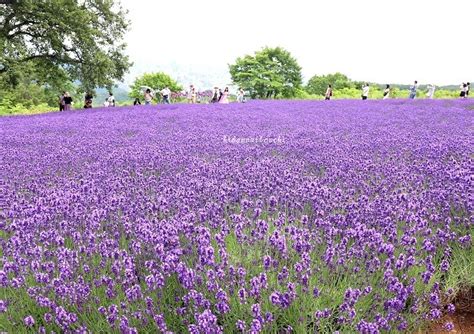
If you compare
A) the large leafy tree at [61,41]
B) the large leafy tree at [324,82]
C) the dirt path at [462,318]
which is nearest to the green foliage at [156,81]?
the large leafy tree at [324,82]

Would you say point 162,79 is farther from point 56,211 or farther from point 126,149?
point 56,211

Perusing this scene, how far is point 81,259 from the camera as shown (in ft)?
9.77

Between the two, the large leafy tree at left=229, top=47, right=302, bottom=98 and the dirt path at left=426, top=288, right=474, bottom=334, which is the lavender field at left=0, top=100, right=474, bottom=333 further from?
the large leafy tree at left=229, top=47, right=302, bottom=98

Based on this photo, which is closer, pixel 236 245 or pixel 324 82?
pixel 236 245

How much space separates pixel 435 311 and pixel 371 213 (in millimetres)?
1201

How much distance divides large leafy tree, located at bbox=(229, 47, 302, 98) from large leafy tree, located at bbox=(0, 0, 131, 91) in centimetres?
2341

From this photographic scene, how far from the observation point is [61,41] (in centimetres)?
2108

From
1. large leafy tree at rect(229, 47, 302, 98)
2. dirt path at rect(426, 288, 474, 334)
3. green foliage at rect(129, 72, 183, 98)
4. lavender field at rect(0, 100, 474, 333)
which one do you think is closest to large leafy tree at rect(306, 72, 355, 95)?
large leafy tree at rect(229, 47, 302, 98)

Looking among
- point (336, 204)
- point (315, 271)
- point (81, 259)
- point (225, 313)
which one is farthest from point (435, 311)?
point (81, 259)

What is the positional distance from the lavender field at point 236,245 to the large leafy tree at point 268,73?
4067cm

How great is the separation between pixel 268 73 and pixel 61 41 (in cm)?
2816

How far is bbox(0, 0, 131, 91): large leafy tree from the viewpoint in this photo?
19203mm

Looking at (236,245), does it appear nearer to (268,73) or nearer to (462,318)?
(462,318)

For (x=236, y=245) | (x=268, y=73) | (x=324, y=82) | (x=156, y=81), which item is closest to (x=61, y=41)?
(x=236, y=245)
